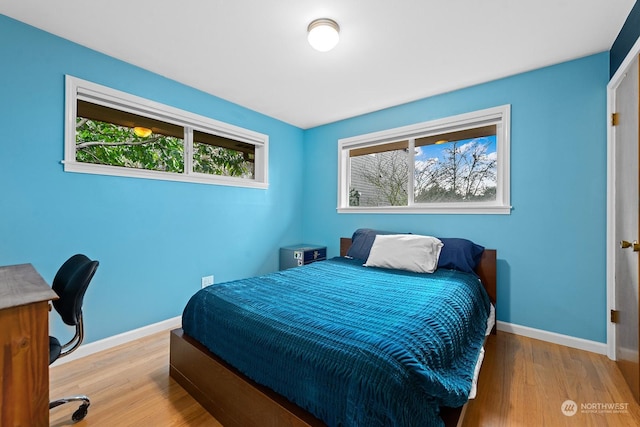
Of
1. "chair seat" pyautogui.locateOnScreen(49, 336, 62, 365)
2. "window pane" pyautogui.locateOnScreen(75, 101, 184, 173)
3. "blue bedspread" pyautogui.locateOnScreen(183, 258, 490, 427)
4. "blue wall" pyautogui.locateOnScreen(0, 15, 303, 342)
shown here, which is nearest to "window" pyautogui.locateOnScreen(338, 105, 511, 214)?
"blue bedspread" pyautogui.locateOnScreen(183, 258, 490, 427)

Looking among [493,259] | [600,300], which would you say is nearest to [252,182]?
[493,259]

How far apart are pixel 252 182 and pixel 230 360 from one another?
2.33 m

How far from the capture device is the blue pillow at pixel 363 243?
303 centimetres

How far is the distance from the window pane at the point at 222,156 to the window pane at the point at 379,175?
1.38m

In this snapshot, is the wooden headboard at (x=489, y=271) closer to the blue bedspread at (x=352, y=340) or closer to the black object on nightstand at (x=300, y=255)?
the blue bedspread at (x=352, y=340)

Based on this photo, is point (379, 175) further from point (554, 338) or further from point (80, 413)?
point (80, 413)

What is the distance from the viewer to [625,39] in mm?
1857

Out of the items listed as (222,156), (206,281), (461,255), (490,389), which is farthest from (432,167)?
(206,281)

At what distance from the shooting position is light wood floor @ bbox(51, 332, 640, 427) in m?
1.50

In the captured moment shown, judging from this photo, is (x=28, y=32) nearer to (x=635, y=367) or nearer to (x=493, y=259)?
(x=493, y=259)

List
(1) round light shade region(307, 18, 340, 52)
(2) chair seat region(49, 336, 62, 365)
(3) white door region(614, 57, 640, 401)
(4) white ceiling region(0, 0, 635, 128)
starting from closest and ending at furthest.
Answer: (2) chair seat region(49, 336, 62, 365) → (3) white door region(614, 57, 640, 401) → (4) white ceiling region(0, 0, 635, 128) → (1) round light shade region(307, 18, 340, 52)

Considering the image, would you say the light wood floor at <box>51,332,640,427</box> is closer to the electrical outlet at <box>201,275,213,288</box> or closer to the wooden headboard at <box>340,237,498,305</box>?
the wooden headboard at <box>340,237,498,305</box>

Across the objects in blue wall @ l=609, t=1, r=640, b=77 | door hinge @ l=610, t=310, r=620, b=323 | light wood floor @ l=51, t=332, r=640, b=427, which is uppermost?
blue wall @ l=609, t=1, r=640, b=77

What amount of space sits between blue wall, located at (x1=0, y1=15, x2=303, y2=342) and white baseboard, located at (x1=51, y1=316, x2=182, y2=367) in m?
0.05
